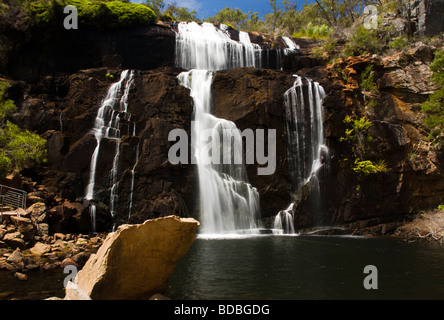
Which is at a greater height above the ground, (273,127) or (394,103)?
(394,103)

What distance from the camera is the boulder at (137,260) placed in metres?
7.23

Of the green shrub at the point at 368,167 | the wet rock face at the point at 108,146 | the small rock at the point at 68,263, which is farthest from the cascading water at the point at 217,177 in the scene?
the small rock at the point at 68,263

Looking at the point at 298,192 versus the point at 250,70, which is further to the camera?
the point at 250,70

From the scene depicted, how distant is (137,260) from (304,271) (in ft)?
21.1

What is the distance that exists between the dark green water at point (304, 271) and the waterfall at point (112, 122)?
25.3 ft

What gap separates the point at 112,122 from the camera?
23422 mm

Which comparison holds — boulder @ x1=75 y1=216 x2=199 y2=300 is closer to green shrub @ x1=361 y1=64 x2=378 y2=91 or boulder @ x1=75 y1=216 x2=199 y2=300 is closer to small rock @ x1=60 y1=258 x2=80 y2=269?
small rock @ x1=60 y1=258 x2=80 y2=269

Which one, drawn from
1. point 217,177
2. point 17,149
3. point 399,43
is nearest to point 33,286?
point 17,149

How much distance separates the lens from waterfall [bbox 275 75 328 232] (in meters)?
24.9

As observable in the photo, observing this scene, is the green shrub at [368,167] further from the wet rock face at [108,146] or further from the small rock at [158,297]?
the small rock at [158,297]
